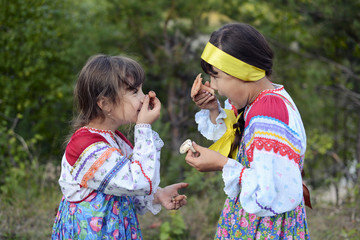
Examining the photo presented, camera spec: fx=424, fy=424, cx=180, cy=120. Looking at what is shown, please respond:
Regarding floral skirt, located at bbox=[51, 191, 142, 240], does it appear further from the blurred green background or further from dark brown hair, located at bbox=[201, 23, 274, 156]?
the blurred green background

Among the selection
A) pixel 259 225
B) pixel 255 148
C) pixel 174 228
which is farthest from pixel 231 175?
pixel 174 228

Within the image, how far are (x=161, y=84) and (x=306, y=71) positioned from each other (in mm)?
2086

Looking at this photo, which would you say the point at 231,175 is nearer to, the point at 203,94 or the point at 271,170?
the point at 271,170

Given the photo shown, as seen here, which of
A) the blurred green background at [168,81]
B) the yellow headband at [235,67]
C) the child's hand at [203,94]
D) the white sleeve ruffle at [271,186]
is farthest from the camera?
the blurred green background at [168,81]

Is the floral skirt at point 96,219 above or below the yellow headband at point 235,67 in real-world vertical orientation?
below

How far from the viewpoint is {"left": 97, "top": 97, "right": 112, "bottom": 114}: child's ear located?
6.70 feet

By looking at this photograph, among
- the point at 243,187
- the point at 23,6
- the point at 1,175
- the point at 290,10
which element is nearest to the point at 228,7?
the point at 290,10

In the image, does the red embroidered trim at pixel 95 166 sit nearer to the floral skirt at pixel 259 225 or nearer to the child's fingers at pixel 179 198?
the child's fingers at pixel 179 198

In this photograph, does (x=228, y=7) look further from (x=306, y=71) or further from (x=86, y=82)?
(x=86, y=82)

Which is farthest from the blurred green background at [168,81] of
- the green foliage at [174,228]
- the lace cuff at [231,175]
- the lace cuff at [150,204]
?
the lace cuff at [231,175]

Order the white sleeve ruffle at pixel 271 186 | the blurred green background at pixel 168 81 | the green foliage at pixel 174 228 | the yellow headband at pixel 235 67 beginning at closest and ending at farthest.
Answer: the white sleeve ruffle at pixel 271 186, the yellow headband at pixel 235 67, the green foliage at pixel 174 228, the blurred green background at pixel 168 81

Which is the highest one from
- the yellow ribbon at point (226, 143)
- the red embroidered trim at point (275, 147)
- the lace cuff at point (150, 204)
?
the red embroidered trim at point (275, 147)

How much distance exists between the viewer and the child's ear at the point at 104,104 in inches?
80.4

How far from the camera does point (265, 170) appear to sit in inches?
64.8
